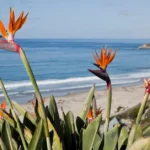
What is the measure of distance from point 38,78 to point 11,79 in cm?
156

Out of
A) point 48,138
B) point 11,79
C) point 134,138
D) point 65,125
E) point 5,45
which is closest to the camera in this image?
point 5,45

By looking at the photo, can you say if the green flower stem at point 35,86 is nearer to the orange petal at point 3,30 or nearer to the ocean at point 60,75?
the orange petal at point 3,30

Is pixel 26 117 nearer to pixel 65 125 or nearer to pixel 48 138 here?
pixel 65 125

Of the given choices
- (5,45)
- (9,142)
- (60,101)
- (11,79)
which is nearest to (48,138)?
(9,142)

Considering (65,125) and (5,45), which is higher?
(5,45)

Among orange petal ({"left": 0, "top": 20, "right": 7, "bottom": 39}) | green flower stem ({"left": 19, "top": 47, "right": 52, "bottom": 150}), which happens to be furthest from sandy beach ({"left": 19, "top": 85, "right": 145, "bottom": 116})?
orange petal ({"left": 0, "top": 20, "right": 7, "bottom": 39})

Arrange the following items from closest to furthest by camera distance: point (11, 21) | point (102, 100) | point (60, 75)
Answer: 1. point (11, 21)
2. point (102, 100)
3. point (60, 75)

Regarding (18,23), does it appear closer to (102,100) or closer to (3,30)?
(3,30)

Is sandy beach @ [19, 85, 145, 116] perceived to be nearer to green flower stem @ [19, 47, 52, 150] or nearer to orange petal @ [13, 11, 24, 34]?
green flower stem @ [19, 47, 52, 150]

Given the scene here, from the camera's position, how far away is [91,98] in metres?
2.14

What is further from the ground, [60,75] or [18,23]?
[18,23]

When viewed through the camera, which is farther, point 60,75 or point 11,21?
point 60,75

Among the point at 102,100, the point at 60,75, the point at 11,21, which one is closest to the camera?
the point at 11,21

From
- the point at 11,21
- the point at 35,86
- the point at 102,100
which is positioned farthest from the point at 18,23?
the point at 102,100
